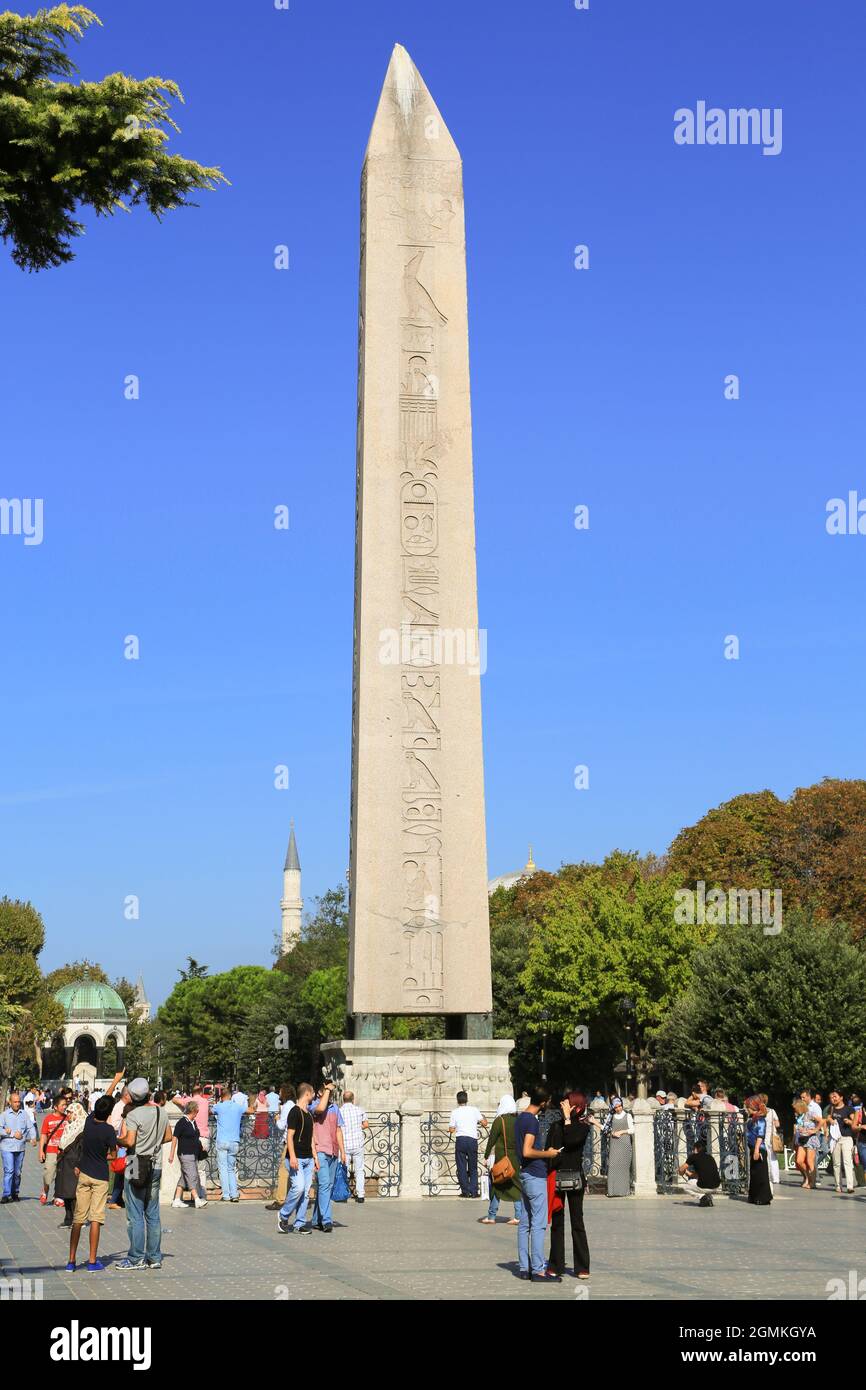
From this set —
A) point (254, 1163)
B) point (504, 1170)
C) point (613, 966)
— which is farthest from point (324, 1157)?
point (613, 966)

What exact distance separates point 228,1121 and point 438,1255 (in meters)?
8.66

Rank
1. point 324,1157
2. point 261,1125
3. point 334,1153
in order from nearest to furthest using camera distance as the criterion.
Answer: point 324,1157 < point 334,1153 < point 261,1125

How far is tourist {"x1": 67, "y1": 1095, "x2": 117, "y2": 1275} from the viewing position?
45.9 feet

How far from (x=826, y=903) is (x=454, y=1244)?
4666cm

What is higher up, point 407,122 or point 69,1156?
point 407,122

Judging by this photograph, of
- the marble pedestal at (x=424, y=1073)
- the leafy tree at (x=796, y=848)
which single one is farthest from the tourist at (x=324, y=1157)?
the leafy tree at (x=796, y=848)

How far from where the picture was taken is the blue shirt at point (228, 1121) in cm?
2250

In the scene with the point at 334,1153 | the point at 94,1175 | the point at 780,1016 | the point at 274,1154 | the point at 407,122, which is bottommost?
the point at 274,1154

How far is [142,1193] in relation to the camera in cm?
1379

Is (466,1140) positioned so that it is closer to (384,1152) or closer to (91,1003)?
(384,1152)

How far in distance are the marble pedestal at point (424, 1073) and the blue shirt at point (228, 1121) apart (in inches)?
62.3

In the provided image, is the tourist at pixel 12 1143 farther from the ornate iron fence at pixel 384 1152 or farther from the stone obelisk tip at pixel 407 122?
the stone obelisk tip at pixel 407 122

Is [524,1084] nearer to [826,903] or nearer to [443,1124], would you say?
[826,903]

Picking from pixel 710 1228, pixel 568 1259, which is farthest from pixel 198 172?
pixel 710 1228
